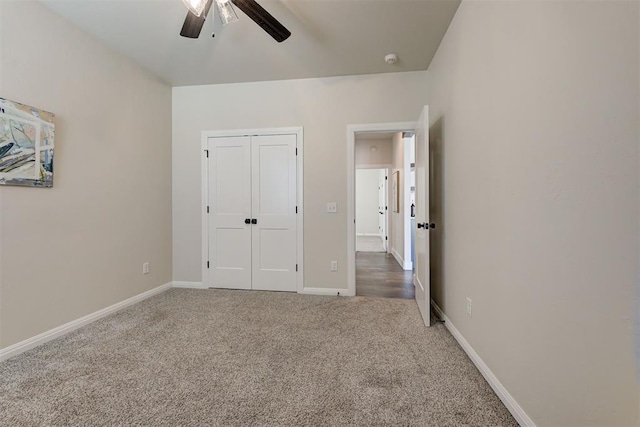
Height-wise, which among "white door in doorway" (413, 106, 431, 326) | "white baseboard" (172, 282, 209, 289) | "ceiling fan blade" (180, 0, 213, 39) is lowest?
"white baseboard" (172, 282, 209, 289)

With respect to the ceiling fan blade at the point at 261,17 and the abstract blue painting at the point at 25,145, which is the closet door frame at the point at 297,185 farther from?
the abstract blue painting at the point at 25,145

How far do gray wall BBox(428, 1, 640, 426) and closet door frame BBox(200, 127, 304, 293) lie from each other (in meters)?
1.89

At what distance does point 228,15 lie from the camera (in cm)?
181

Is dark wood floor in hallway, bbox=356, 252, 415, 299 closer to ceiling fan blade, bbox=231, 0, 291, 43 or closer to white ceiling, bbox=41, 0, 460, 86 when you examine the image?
white ceiling, bbox=41, 0, 460, 86

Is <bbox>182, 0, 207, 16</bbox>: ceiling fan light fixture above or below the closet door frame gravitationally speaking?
above

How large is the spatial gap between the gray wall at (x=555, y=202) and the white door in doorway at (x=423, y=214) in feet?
1.51

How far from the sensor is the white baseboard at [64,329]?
193 cm

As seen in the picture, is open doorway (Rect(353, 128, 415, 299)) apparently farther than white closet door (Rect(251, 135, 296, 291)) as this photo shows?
Yes

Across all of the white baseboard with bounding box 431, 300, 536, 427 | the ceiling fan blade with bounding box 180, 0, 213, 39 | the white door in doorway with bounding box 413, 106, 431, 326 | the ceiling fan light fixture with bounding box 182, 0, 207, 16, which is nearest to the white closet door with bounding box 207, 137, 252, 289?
the ceiling fan blade with bounding box 180, 0, 213, 39

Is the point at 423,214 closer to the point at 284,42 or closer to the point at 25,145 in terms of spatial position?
the point at 284,42

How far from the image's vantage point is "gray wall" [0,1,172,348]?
1.97 metres

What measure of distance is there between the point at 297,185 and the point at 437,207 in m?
1.59

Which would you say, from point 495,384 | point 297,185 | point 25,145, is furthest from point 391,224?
point 25,145

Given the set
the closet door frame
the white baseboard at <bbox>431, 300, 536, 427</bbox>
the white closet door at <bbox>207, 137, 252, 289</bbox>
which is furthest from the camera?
the white closet door at <bbox>207, 137, 252, 289</bbox>
